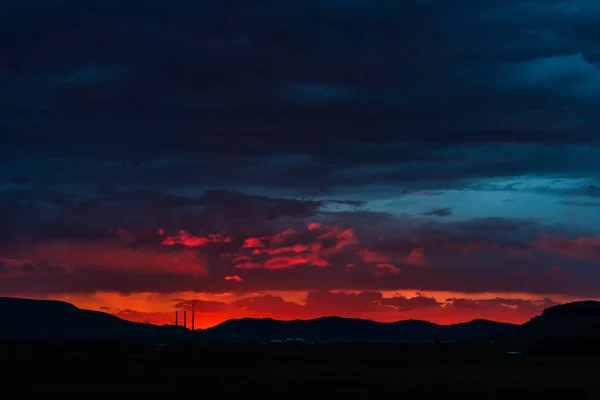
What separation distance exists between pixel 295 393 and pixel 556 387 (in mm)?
27020

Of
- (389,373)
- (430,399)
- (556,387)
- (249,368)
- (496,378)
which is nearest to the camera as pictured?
(430,399)

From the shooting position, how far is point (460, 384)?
86.9m

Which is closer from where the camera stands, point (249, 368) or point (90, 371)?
point (90, 371)

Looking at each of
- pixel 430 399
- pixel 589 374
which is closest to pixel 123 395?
pixel 430 399

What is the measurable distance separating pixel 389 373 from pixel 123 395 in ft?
140

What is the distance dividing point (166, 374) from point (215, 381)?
13.8 meters

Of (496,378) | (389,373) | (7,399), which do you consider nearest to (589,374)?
(496,378)

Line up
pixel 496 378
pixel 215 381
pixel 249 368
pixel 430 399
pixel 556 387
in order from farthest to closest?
pixel 249 368 → pixel 496 378 → pixel 215 381 → pixel 556 387 → pixel 430 399

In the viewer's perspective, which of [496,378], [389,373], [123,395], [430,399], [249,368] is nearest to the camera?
[430,399]

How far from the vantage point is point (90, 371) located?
358 feet

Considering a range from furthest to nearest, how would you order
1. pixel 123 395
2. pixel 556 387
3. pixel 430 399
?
pixel 556 387 < pixel 123 395 < pixel 430 399

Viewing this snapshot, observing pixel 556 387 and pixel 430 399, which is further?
pixel 556 387

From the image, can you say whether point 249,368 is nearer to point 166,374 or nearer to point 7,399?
point 166,374

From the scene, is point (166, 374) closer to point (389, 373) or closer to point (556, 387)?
point (389, 373)
